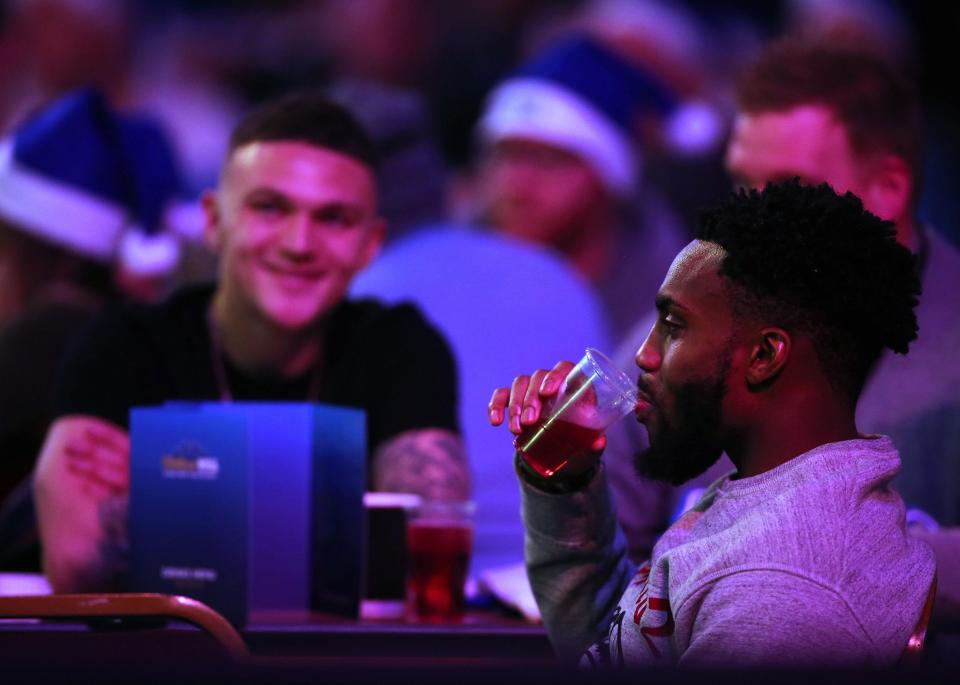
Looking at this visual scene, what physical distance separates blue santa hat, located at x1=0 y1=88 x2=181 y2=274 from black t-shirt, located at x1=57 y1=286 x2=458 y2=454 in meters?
0.76

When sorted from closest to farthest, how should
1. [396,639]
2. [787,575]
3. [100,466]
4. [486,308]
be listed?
[787,575] < [396,639] < [100,466] < [486,308]

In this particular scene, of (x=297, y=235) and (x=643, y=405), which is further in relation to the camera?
(x=297, y=235)

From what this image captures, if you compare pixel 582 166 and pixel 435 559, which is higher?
pixel 582 166

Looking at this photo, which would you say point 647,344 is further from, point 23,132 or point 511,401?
point 23,132

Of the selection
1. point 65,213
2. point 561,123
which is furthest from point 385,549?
point 561,123

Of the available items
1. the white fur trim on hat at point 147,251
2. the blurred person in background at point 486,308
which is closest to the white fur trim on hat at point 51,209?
the white fur trim on hat at point 147,251

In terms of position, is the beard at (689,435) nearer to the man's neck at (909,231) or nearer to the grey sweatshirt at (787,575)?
the grey sweatshirt at (787,575)

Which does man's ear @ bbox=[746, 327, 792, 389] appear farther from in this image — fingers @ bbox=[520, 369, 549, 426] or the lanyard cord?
the lanyard cord

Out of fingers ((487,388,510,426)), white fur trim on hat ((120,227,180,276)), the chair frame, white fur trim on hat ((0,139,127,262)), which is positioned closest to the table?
the chair frame

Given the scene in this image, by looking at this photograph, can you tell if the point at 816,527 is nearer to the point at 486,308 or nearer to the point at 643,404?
the point at 643,404

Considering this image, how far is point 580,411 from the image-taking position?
4.76ft

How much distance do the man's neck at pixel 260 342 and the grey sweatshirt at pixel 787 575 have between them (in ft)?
3.93

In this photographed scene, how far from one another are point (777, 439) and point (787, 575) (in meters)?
0.17

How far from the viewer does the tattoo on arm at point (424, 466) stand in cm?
228
